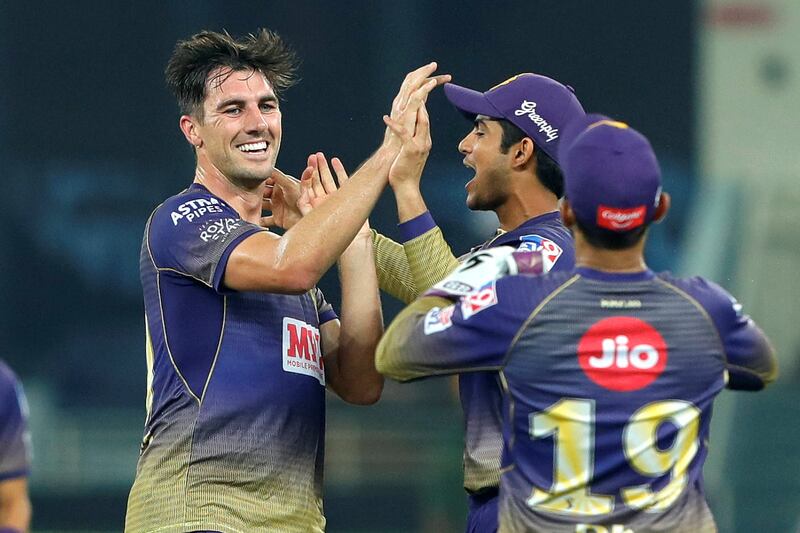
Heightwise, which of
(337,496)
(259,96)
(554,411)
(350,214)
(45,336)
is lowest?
(337,496)

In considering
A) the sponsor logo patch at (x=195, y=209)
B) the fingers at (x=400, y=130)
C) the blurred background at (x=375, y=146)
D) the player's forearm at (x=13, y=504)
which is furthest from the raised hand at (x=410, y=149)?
the blurred background at (x=375, y=146)

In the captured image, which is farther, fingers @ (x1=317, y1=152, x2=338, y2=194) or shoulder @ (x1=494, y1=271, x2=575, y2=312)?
fingers @ (x1=317, y1=152, x2=338, y2=194)

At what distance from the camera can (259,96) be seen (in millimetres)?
4340

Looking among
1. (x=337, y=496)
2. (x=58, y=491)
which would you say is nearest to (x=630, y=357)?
(x=337, y=496)

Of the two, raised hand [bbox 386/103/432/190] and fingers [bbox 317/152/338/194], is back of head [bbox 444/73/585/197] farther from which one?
fingers [bbox 317/152/338/194]

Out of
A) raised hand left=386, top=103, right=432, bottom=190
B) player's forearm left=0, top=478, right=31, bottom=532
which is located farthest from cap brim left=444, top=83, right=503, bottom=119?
player's forearm left=0, top=478, right=31, bottom=532

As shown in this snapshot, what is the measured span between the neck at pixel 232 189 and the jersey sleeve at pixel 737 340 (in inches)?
59.3

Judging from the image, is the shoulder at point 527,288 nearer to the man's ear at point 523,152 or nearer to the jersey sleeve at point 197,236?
the jersey sleeve at point 197,236

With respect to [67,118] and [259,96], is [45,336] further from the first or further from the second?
[259,96]

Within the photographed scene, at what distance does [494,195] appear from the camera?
172 inches

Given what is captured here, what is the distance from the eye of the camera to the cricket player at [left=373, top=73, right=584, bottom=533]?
156 inches

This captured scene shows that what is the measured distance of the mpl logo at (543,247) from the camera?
394cm

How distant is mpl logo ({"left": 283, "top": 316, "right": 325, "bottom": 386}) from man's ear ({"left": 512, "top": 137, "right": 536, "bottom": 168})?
2.56 ft

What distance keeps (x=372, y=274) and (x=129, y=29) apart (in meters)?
5.07
